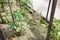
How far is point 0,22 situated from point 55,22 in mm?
1142

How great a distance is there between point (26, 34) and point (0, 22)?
0.59 meters

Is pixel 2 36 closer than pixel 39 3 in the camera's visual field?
Yes

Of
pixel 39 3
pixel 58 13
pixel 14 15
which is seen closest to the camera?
pixel 14 15

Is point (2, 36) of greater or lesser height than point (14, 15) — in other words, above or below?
below

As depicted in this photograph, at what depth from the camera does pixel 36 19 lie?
3.78 metres

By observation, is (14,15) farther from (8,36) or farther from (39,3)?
(39,3)

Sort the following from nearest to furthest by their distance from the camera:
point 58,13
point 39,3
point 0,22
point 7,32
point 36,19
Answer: point 7,32 → point 0,22 → point 36,19 → point 58,13 → point 39,3

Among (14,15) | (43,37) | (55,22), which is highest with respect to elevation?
(14,15)

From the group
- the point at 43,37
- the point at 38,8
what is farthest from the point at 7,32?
the point at 38,8

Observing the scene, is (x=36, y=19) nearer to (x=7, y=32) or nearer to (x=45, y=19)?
(x=45, y=19)

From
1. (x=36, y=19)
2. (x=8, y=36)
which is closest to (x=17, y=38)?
(x=8, y=36)

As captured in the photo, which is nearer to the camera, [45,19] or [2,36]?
[2,36]

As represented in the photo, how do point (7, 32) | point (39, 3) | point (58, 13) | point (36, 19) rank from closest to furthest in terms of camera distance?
point (7, 32)
point (36, 19)
point (58, 13)
point (39, 3)

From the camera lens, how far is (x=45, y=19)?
3.83 metres
